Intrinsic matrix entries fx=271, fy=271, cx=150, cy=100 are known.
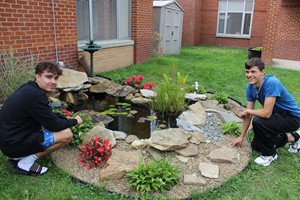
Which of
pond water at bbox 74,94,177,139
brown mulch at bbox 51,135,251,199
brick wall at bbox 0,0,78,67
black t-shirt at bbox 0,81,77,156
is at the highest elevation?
brick wall at bbox 0,0,78,67

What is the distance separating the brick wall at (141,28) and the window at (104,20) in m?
0.18

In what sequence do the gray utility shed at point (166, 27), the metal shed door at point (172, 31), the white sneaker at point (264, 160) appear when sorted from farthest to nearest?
the metal shed door at point (172, 31), the gray utility shed at point (166, 27), the white sneaker at point (264, 160)

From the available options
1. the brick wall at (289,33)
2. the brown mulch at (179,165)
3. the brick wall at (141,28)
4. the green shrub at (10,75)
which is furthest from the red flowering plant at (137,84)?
the brick wall at (289,33)

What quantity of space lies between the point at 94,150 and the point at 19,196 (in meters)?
0.82

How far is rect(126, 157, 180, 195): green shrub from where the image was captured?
2555 millimetres

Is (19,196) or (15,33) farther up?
(15,33)

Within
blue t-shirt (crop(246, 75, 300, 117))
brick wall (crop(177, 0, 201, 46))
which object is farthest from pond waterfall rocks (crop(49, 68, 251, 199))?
brick wall (crop(177, 0, 201, 46))

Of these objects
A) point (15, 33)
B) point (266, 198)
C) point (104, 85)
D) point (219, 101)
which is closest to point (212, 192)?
point (266, 198)

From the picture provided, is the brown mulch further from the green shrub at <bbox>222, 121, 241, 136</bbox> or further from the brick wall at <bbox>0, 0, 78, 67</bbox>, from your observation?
the brick wall at <bbox>0, 0, 78, 67</bbox>

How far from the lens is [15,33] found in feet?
15.7

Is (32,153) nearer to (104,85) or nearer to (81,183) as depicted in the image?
(81,183)

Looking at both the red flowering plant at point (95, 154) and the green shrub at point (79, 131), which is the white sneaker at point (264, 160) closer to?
the red flowering plant at point (95, 154)

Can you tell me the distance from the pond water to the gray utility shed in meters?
6.26

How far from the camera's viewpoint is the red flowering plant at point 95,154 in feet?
9.58
